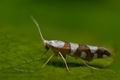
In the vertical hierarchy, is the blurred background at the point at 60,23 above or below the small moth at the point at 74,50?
above

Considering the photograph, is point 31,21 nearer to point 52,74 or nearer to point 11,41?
point 11,41

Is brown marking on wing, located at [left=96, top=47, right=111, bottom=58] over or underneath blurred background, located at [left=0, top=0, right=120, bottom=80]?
underneath

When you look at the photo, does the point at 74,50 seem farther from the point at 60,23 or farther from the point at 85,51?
the point at 60,23

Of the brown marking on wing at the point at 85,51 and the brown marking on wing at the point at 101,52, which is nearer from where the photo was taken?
the brown marking on wing at the point at 101,52

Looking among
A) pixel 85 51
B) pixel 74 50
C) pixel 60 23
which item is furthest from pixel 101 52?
pixel 60 23

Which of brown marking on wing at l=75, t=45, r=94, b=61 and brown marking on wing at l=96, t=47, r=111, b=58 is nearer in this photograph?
brown marking on wing at l=96, t=47, r=111, b=58

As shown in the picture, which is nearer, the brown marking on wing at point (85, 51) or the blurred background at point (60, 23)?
the blurred background at point (60, 23)

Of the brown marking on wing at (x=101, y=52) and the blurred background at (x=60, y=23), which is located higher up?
the blurred background at (x=60, y=23)

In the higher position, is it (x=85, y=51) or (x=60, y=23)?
(x=60, y=23)
